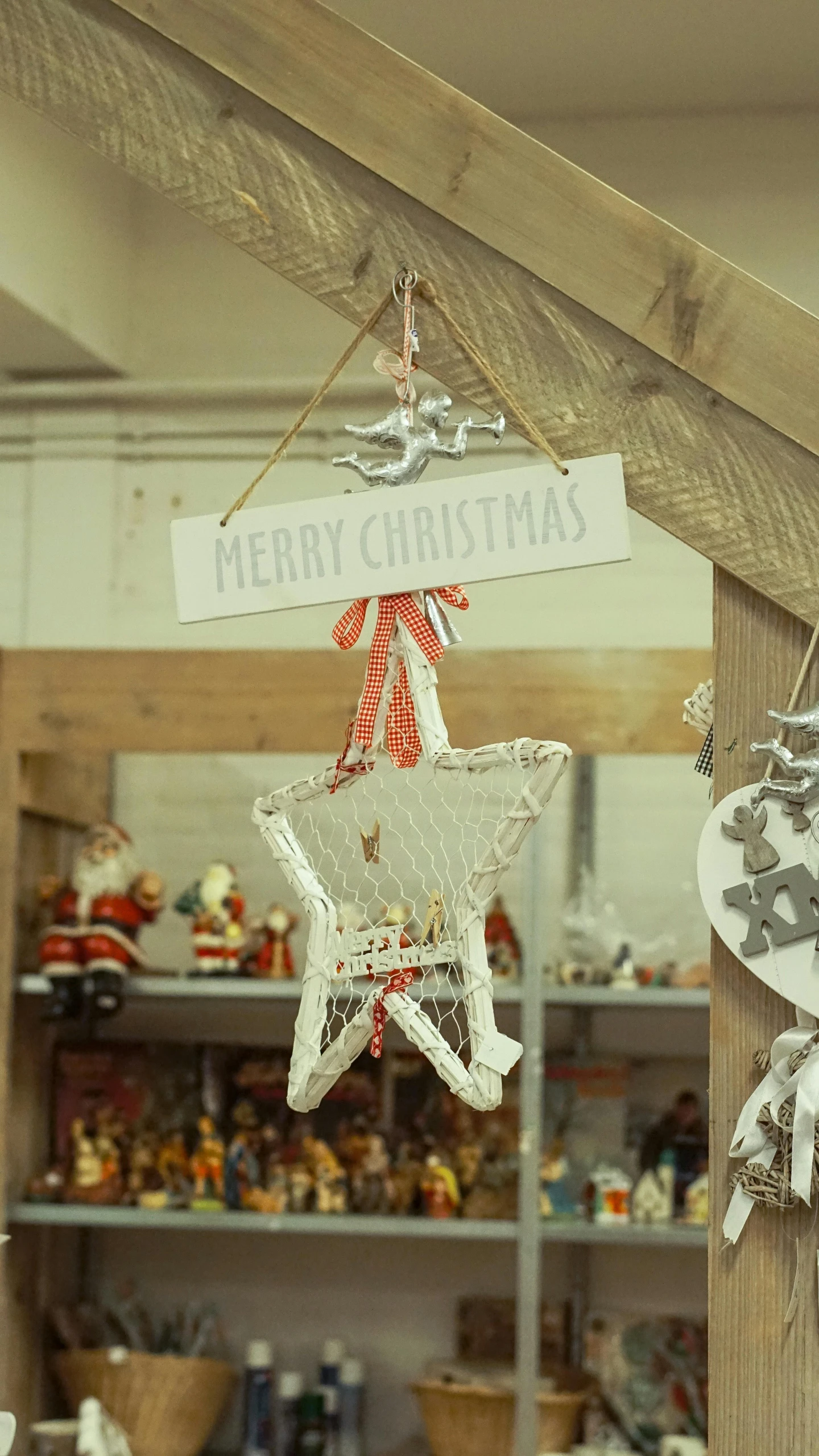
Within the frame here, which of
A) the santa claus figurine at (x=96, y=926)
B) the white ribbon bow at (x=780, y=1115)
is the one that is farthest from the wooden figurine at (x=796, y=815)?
the santa claus figurine at (x=96, y=926)

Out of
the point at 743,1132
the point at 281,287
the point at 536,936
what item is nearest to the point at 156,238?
the point at 281,287

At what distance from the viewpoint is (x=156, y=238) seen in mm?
3961

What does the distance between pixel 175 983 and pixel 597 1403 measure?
1100mm

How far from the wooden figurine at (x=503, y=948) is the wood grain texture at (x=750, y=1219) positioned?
1.84m

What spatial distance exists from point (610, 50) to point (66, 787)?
1.94 m

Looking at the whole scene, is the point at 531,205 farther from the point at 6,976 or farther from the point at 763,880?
the point at 6,976

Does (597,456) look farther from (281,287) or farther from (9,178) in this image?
(281,287)

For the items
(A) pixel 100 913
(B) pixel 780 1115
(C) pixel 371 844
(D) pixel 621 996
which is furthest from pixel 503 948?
(B) pixel 780 1115

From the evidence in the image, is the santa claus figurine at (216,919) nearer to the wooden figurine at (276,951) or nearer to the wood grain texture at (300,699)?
the wooden figurine at (276,951)

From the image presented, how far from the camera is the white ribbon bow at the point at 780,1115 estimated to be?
39.3 inches

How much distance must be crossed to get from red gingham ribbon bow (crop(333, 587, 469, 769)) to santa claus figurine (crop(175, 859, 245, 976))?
78.0 inches

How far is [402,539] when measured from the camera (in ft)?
3.47

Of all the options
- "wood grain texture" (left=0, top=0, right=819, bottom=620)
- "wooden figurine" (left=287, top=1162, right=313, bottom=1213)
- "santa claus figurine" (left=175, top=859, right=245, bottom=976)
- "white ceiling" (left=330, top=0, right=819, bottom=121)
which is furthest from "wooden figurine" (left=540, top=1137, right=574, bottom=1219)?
"white ceiling" (left=330, top=0, right=819, bottom=121)

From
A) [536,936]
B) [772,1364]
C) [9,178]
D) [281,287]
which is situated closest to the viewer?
[772,1364]
